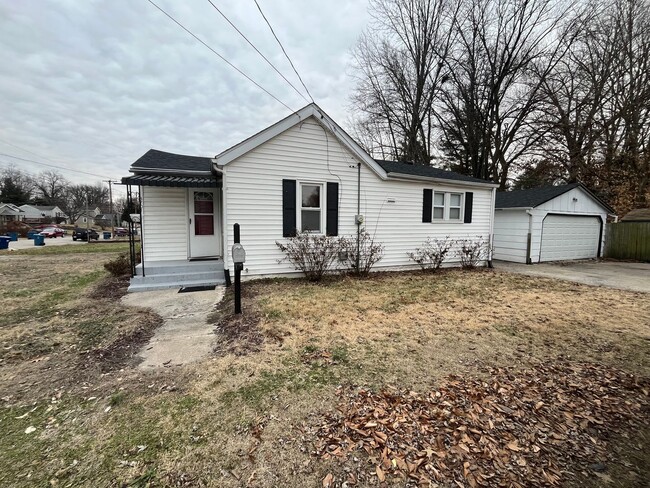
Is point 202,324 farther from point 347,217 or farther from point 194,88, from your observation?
point 194,88

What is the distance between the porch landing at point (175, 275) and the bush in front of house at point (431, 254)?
6.01 meters

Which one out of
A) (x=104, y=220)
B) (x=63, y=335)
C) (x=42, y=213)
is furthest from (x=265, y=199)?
(x=42, y=213)

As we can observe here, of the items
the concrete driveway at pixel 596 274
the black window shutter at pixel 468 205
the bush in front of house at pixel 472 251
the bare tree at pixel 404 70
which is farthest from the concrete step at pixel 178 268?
the bare tree at pixel 404 70

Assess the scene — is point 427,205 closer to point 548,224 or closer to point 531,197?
A: point 531,197

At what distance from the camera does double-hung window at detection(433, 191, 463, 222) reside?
9.82 metres

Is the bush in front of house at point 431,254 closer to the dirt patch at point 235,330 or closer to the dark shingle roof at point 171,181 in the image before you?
the dirt patch at point 235,330

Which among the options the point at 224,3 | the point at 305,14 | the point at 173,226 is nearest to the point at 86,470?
the point at 173,226

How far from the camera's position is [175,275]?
7008mm

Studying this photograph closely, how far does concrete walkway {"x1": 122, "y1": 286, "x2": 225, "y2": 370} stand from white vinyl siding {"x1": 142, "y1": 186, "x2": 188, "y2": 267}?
5.64 feet

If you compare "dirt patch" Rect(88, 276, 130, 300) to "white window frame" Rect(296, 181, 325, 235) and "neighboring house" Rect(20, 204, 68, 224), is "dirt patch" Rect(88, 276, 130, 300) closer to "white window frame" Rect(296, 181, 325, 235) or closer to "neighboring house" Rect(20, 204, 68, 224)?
"white window frame" Rect(296, 181, 325, 235)

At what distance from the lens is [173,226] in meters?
7.89

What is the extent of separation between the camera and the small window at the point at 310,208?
7.92m

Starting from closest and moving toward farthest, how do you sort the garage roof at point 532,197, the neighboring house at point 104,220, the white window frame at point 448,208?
the white window frame at point 448,208
the garage roof at point 532,197
the neighboring house at point 104,220

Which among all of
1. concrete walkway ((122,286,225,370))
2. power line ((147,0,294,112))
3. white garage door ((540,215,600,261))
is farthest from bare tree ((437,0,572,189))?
concrete walkway ((122,286,225,370))
